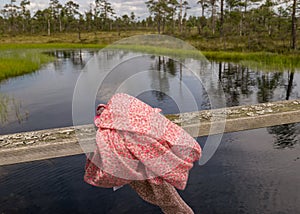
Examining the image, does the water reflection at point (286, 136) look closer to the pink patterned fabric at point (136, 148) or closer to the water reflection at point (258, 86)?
the water reflection at point (258, 86)

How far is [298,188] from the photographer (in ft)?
9.65

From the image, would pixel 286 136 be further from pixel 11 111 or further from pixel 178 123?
pixel 11 111

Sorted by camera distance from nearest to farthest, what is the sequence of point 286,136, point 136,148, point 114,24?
point 136,148 < point 286,136 < point 114,24

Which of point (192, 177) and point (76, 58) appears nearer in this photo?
point (192, 177)

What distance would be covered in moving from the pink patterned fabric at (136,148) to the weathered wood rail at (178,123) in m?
0.19

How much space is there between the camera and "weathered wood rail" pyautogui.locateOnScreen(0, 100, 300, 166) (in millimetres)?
1455

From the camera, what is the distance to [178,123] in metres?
1.70

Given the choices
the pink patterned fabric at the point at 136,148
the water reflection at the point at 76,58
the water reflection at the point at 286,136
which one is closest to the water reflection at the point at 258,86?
the water reflection at the point at 286,136

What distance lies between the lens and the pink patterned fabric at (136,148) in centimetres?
122

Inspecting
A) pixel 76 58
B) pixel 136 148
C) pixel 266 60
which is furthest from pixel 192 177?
pixel 76 58

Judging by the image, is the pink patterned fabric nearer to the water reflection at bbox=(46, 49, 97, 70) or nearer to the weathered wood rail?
the weathered wood rail

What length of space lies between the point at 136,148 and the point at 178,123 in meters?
0.54

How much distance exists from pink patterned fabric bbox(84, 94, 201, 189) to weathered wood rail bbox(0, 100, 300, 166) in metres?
0.19

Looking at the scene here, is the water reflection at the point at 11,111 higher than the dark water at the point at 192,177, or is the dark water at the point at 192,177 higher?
the water reflection at the point at 11,111
